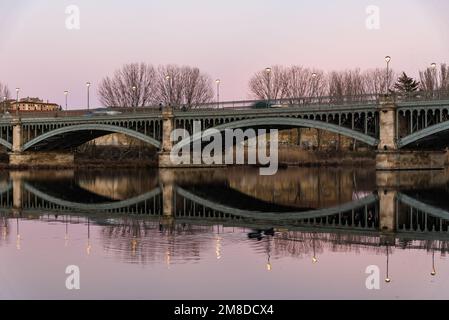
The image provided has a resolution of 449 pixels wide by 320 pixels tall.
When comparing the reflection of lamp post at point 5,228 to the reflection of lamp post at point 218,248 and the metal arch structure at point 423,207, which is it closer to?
the reflection of lamp post at point 218,248

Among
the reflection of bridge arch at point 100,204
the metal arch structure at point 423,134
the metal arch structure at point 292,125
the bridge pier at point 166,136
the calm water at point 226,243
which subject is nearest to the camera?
the calm water at point 226,243

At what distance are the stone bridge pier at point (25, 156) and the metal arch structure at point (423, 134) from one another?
136ft

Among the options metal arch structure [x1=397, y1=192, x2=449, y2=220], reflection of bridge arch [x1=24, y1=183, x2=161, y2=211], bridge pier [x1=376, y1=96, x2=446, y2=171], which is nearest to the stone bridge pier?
bridge pier [x1=376, y1=96, x2=446, y2=171]

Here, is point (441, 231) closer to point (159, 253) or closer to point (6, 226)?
point (159, 253)

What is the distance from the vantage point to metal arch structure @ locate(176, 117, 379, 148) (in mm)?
63469

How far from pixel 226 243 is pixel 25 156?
67.2 metres

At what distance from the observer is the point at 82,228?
92.7 feet

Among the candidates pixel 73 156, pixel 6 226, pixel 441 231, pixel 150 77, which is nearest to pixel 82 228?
pixel 6 226

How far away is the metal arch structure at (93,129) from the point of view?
76625 millimetres

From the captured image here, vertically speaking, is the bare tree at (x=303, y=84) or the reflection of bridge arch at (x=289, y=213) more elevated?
the bare tree at (x=303, y=84)

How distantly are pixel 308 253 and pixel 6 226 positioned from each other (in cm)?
1347

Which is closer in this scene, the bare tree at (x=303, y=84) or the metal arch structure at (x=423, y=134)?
the metal arch structure at (x=423, y=134)

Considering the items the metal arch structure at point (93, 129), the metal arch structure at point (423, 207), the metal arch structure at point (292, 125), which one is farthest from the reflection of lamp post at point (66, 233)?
the metal arch structure at point (93, 129)

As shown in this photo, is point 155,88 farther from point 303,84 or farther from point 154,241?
point 154,241
